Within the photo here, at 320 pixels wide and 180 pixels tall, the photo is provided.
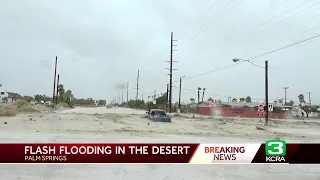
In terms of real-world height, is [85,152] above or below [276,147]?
below

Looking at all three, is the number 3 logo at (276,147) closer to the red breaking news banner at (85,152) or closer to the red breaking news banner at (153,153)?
the red breaking news banner at (153,153)

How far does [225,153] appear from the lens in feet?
23.7

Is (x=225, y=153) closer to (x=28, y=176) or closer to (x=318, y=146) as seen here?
(x=318, y=146)

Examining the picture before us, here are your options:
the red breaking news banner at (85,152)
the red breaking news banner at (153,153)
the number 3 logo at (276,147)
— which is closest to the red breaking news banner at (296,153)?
the red breaking news banner at (153,153)

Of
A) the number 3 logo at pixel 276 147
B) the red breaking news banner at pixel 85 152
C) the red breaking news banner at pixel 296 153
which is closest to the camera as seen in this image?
the red breaking news banner at pixel 85 152

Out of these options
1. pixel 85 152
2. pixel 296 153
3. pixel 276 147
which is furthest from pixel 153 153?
pixel 296 153

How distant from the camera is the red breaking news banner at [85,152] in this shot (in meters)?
6.75

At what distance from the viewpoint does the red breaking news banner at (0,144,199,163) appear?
6.75 meters

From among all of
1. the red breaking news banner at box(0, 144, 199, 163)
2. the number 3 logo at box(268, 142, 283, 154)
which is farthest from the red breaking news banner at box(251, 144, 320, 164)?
the red breaking news banner at box(0, 144, 199, 163)

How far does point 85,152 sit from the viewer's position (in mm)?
6789

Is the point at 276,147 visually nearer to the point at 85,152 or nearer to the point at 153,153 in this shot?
the point at 153,153

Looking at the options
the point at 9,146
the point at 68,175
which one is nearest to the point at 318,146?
the point at 68,175

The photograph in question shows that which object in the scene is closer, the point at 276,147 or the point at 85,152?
the point at 85,152

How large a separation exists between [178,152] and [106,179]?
2.09 meters
